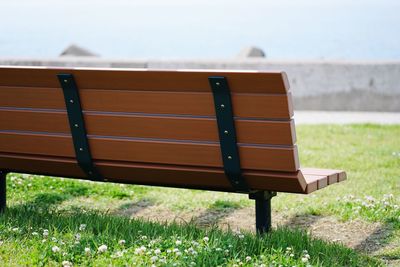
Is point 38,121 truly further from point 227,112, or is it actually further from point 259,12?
point 259,12

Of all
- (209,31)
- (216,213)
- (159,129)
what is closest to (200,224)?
(216,213)

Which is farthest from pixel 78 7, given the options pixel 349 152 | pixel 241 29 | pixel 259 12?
pixel 349 152

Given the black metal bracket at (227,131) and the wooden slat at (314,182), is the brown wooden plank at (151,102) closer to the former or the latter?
the black metal bracket at (227,131)

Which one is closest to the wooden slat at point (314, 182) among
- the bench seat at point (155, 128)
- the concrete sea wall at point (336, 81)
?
the bench seat at point (155, 128)

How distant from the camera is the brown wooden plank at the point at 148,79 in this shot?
4.53 m

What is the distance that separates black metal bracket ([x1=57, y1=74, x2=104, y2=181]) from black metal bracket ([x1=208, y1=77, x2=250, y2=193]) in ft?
2.96

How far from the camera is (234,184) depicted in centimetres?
494

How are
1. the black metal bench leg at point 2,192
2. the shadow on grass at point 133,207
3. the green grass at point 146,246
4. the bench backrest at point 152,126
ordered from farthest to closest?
1. the shadow on grass at point 133,207
2. the black metal bench leg at point 2,192
3. the bench backrest at point 152,126
4. the green grass at point 146,246

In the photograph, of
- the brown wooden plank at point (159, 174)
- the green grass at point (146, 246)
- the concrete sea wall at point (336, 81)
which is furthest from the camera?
the concrete sea wall at point (336, 81)

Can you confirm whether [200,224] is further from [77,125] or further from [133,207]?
[77,125]

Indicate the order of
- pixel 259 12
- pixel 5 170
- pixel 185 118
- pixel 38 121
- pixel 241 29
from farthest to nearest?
pixel 259 12
pixel 241 29
pixel 5 170
pixel 38 121
pixel 185 118

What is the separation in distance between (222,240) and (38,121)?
1.43m

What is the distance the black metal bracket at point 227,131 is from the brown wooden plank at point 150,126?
5cm

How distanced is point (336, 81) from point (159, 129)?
8.17 metres
